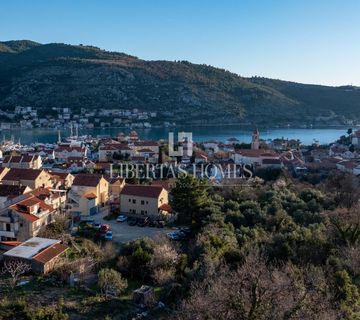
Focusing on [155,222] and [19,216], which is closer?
[19,216]

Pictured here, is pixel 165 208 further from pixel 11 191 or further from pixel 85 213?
pixel 11 191

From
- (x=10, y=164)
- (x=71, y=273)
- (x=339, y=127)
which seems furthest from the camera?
(x=339, y=127)

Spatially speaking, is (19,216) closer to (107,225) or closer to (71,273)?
(107,225)

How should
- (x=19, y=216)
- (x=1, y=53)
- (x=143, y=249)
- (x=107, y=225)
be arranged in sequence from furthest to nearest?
1. (x=1, y=53)
2. (x=107, y=225)
3. (x=19, y=216)
4. (x=143, y=249)

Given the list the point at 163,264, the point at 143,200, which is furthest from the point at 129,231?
the point at 163,264

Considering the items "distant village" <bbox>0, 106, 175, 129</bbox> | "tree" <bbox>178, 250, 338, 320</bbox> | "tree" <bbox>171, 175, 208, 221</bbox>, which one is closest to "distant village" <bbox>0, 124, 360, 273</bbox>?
"tree" <bbox>171, 175, 208, 221</bbox>

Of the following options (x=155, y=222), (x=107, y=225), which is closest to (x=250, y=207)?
(x=155, y=222)

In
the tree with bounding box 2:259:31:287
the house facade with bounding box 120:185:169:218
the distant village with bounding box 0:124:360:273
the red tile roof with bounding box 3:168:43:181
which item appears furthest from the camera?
the red tile roof with bounding box 3:168:43:181

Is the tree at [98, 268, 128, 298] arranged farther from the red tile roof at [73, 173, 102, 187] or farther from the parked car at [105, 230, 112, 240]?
the red tile roof at [73, 173, 102, 187]
